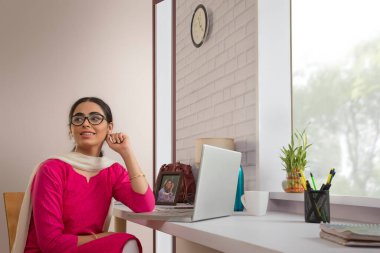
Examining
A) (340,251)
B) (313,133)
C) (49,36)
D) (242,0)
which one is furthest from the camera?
(313,133)

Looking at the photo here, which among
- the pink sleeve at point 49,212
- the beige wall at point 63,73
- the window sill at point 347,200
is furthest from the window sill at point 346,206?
the beige wall at point 63,73

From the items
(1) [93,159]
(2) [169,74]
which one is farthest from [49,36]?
(1) [93,159]

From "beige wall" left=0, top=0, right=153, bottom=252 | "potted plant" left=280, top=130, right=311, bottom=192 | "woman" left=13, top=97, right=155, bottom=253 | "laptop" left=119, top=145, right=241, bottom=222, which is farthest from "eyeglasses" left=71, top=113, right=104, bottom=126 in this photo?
"beige wall" left=0, top=0, right=153, bottom=252

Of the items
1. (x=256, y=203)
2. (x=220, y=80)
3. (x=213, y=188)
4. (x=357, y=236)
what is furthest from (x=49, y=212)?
(x=220, y=80)

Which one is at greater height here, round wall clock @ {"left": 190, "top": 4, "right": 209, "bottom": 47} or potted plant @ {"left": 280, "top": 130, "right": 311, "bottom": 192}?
round wall clock @ {"left": 190, "top": 4, "right": 209, "bottom": 47}

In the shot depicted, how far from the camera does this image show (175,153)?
14.0ft

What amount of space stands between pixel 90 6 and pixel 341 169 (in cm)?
249

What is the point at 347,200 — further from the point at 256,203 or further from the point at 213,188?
the point at 213,188

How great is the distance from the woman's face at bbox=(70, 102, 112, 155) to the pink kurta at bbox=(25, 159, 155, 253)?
0.12 meters

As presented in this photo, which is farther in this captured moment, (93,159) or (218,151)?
(93,159)

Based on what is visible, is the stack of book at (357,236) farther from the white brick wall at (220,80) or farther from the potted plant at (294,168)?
the white brick wall at (220,80)

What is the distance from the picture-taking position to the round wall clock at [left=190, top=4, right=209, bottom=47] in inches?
143

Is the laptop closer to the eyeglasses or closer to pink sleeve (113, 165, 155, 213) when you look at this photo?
pink sleeve (113, 165, 155, 213)

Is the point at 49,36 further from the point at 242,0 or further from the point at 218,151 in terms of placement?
the point at 218,151
